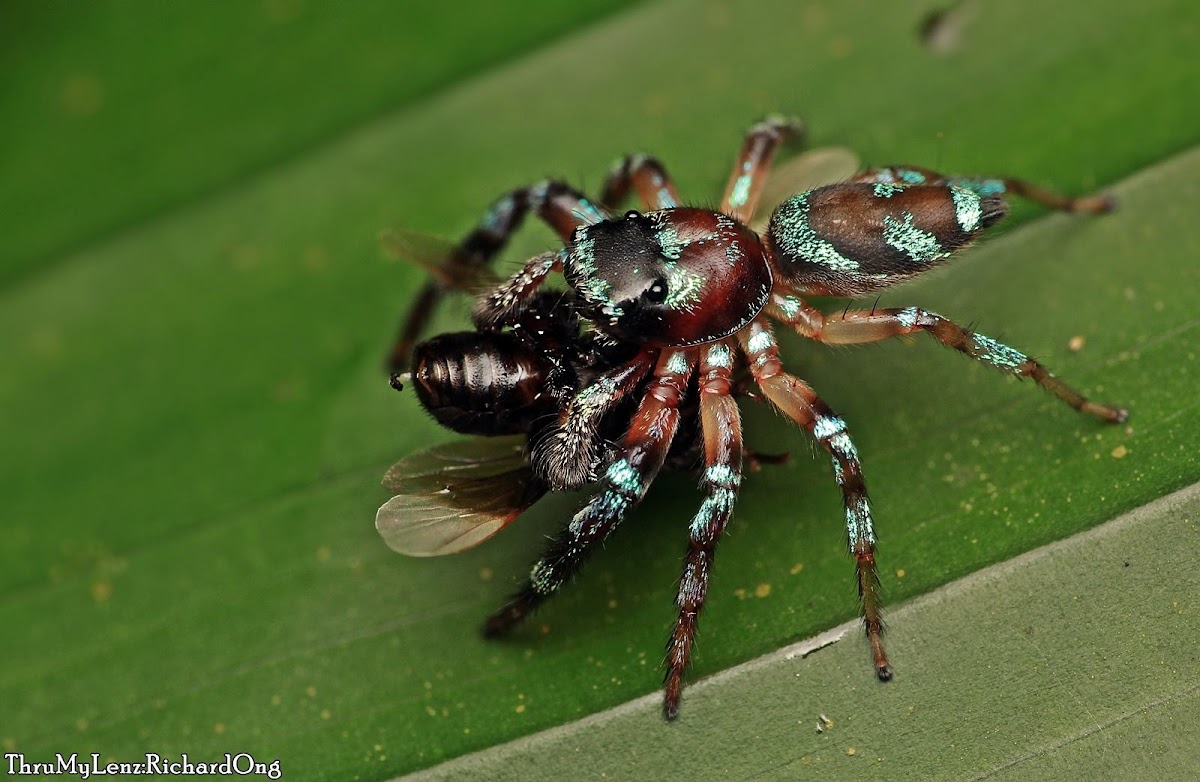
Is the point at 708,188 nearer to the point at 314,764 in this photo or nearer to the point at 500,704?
the point at 500,704

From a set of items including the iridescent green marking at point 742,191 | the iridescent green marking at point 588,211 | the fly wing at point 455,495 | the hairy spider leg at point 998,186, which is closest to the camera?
the fly wing at point 455,495

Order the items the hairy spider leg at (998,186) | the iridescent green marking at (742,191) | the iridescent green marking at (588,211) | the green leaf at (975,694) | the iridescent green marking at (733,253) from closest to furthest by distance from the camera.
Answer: the green leaf at (975,694) < the iridescent green marking at (733,253) < the hairy spider leg at (998,186) < the iridescent green marking at (588,211) < the iridescent green marking at (742,191)

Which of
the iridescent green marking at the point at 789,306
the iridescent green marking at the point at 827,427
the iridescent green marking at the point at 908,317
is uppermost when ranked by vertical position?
the iridescent green marking at the point at 908,317

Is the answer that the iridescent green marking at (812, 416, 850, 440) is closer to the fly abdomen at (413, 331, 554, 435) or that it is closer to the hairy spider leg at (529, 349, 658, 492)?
the hairy spider leg at (529, 349, 658, 492)

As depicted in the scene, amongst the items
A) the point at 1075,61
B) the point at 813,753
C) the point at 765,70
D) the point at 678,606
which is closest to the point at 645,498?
the point at 678,606

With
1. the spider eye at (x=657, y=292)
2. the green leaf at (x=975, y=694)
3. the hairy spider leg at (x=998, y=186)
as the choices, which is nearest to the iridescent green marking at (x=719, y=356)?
the spider eye at (x=657, y=292)

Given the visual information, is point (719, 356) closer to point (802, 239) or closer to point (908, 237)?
point (802, 239)

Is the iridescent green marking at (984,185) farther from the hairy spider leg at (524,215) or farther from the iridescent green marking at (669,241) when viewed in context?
the hairy spider leg at (524,215)
